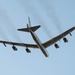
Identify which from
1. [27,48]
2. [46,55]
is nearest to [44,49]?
[46,55]

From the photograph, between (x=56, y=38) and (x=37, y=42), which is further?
(x=56, y=38)

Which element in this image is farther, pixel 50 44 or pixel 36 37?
pixel 50 44

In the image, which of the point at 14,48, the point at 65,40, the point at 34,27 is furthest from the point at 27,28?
the point at 65,40

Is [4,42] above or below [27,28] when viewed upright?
below

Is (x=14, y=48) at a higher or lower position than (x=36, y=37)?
lower

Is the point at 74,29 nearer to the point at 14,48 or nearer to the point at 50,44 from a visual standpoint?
the point at 50,44

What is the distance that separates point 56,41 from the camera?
7838 cm

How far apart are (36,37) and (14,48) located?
26.3 ft

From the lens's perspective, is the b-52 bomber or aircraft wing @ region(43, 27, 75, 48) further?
aircraft wing @ region(43, 27, 75, 48)

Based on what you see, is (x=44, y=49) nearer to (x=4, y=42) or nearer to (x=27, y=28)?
(x=27, y=28)

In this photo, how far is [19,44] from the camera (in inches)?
3071

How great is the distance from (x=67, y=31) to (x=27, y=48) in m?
15.3

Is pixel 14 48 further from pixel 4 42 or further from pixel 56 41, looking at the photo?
pixel 56 41

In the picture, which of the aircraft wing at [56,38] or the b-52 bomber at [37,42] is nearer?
the b-52 bomber at [37,42]
